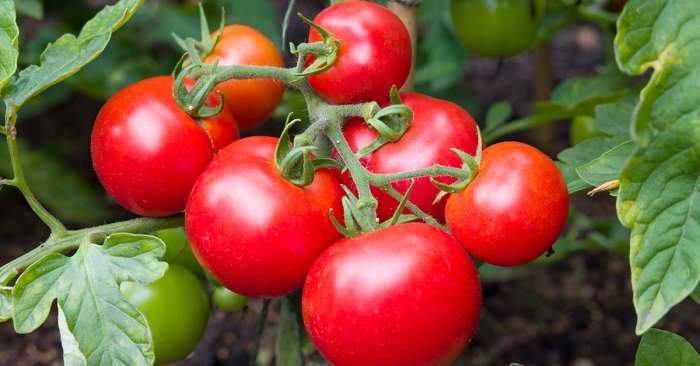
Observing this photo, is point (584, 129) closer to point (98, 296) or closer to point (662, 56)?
point (662, 56)

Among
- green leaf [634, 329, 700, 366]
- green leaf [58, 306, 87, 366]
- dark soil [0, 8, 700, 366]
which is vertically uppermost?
green leaf [58, 306, 87, 366]

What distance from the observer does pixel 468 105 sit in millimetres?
1623

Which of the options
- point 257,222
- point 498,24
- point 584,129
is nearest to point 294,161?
point 257,222

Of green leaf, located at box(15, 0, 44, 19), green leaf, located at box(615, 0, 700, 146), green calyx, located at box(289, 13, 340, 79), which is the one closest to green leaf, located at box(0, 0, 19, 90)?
green calyx, located at box(289, 13, 340, 79)

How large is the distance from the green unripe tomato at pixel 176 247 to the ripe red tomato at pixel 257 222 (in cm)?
21

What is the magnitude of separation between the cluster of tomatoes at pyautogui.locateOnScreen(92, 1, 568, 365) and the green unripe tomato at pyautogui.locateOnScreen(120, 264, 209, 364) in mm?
124

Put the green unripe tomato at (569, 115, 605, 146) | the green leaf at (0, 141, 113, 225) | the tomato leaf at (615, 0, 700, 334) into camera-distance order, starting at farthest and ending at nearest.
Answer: the green leaf at (0, 141, 113, 225) → the green unripe tomato at (569, 115, 605, 146) → the tomato leaf at (615, 0, 700, 334)

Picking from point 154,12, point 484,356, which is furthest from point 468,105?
point 154,12

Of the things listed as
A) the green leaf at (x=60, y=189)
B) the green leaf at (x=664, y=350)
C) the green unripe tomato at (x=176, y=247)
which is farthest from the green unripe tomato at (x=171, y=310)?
the green leaf at (x=60, y=189)

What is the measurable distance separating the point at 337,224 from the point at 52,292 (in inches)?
9.5

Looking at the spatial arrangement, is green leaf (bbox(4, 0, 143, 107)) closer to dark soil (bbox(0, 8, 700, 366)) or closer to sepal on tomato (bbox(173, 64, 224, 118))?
sepal on tomato (bbox(173, 64, 224, 118))

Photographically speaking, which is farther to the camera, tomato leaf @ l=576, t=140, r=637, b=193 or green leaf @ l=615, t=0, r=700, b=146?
tomato leaf @ l=576, t=140, r=637, b=193

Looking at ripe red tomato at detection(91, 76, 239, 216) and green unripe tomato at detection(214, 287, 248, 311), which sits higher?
ripe red tomato at detection(91, 76, 239, 216)

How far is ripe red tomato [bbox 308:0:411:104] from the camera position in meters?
0.66
